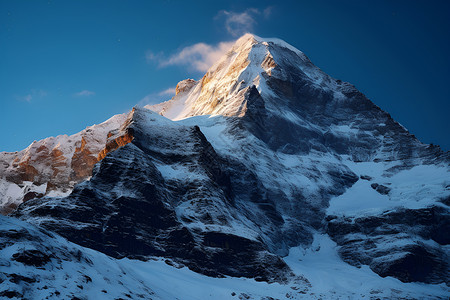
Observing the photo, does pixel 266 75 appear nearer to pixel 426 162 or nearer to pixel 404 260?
pixel 426 162

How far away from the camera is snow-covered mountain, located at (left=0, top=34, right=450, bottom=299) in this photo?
65.5 metres

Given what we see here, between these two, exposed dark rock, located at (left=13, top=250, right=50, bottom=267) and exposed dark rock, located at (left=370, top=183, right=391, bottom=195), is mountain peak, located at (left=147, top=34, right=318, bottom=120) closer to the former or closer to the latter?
exposed dark rock, located at (left=370, top=183, right=391, bottom=195)

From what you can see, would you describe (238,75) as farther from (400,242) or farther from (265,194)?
(400,242)

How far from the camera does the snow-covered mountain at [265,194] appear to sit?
215ft

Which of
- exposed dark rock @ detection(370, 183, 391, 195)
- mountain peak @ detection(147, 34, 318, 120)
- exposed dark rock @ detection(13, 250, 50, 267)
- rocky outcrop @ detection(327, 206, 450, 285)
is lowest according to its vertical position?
exposed dark rock @ detection(13, 250, 50, 267)

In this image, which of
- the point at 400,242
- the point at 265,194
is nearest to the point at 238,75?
the point at 265,194

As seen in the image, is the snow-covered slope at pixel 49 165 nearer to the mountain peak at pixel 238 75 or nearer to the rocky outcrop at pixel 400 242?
the mountain peak at pixel 238 75

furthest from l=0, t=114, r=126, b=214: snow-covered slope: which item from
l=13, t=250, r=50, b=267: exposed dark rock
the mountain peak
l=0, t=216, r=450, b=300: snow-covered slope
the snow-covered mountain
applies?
l=13, t=250, r=50, b=267: exposed dark rock

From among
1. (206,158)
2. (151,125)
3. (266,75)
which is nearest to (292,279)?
(206,158)

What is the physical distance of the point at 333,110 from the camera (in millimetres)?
149750

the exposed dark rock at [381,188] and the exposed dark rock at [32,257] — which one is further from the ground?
the exposed dark rock at [381,188]

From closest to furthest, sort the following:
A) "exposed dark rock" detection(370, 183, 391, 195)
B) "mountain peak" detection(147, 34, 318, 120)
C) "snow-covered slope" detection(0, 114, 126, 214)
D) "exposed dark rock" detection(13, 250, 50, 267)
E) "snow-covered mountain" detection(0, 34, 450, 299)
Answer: "exposed dark rock" detection(13, 250, 50, 267), "snow-covered mountain" detection(0, 34, 450, 299), "exposed dark rock" detection(370, 183, 391, 195), "snow-covered slope" detection(0, 114, 126, 214), "mountain peak" detection(147, 34, 318, 120)

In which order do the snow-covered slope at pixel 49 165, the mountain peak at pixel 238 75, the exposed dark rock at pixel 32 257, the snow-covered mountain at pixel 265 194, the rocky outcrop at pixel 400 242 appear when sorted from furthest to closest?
the mountain peak at pixel 238 75 → the snow-covered slope at pixel 49 165 → the rocky outcrop at pixel 400 242 → the snow-covered mountain at pixel 265 194 → the exposed dark rock at pixel 32 257

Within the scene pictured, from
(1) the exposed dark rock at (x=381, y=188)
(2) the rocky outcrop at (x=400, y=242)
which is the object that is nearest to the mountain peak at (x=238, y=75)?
(1) the exposed dark rock at (x=381, y=188)
